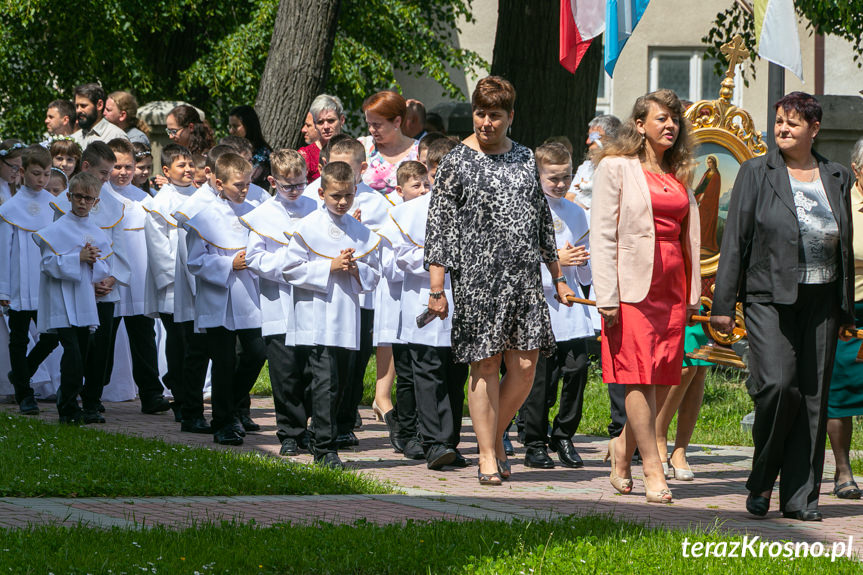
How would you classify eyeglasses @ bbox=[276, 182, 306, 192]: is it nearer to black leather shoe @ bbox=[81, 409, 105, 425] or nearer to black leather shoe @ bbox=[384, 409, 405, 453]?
black leather shoe @ bbox=[384, 409, 405, 453]

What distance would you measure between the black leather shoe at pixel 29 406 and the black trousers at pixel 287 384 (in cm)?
263

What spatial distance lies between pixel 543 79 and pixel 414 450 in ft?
19.4

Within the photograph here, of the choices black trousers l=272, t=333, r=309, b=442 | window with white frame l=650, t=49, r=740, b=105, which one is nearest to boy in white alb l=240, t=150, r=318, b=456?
black trousers l=272, t=333, r=309, b=442

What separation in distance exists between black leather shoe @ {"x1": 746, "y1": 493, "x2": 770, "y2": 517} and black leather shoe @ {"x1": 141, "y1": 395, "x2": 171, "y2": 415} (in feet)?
18.0

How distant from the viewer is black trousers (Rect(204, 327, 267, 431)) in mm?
9156

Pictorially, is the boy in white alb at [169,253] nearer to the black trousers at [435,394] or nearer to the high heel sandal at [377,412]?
the high heel sandal at [377,412]

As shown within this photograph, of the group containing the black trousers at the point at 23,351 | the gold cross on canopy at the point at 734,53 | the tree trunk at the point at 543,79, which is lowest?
the black trousers at the point at 23,351

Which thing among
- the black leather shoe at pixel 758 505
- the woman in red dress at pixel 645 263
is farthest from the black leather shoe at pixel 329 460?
the black leather shoe at pixel 758 505

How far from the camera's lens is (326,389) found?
8070 mm

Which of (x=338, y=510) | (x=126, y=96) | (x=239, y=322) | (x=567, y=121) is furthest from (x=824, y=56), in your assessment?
(x=338, y=510)

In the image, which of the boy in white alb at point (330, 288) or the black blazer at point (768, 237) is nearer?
the black blazer at point (768, 237)

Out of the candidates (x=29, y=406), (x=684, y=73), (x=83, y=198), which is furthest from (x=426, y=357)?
(x=684, y=73)

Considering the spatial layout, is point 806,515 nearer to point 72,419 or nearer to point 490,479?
point 490,479

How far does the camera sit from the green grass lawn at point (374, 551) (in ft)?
16.8
